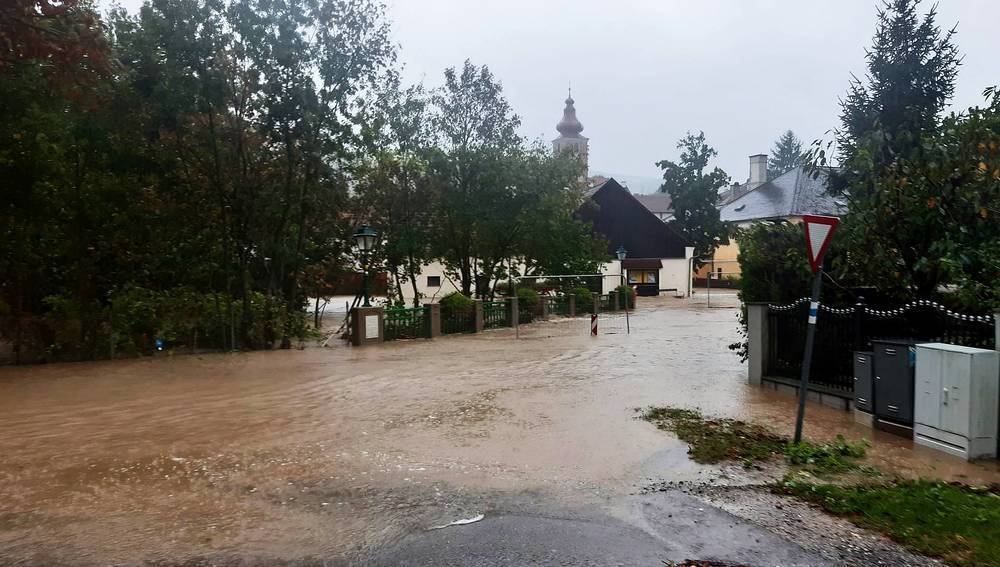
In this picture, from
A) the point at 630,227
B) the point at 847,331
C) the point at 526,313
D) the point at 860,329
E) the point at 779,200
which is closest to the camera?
the point at 860,329

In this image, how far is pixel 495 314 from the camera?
24.5 meters

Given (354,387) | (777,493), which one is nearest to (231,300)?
(354,387)

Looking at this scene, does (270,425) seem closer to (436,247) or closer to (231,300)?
(231,300)

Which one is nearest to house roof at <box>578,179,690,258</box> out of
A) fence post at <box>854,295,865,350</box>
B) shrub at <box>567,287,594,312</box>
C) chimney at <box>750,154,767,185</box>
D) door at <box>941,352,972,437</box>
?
shrub at <box>567,287,594,312</box>

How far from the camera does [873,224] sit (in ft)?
32.7

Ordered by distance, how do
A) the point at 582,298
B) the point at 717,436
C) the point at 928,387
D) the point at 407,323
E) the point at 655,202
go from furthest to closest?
1. the point at 655,202
2. the point at 582,298
3. the point at 407,323
4. the point at 717,436
5. the point at 928,387

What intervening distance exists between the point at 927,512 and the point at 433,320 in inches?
663

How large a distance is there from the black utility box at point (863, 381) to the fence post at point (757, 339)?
8.51 ft

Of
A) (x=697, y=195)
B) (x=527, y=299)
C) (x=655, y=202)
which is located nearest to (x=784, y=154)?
(x=655, y=202)

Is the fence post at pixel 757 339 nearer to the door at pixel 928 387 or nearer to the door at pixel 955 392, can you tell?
the door at pixel 928 387

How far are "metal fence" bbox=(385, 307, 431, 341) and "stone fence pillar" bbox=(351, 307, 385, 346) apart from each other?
0.60m

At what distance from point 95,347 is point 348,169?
7943 mm

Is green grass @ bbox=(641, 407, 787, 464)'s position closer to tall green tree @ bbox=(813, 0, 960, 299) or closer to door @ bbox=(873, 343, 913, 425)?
door @ bbox=(873, 343, 913, 425)

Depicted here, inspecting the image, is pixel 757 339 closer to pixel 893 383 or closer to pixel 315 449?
pixel 893 383
